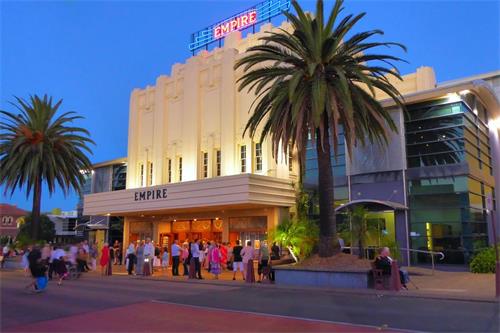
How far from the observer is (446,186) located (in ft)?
78.5

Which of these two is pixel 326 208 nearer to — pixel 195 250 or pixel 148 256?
pixel 195 250

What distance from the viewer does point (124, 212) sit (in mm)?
35094

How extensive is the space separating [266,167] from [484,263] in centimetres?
1414

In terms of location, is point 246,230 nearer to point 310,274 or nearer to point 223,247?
point 223,247

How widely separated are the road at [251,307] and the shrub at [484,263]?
8449 mm

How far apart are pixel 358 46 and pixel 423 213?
1027 centimetres

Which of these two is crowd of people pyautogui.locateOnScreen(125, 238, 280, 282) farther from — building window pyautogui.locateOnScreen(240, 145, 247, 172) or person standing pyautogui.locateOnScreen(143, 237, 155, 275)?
building window pyautogui.locateOnScreen(240, 145, 247, 172)

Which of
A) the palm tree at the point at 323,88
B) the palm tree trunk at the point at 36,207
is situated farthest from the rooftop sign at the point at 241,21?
the palm tree trunk at the point at 36,207

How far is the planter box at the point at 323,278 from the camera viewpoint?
16875mm

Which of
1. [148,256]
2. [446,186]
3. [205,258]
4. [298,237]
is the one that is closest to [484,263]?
[446,186]

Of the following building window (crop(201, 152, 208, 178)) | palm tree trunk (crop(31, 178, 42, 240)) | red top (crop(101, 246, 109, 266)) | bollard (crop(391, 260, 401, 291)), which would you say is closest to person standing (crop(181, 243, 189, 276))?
red top (crop(101, 246, 109, 266))

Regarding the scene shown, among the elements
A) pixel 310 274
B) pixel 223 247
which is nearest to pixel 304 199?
pixel 223 247

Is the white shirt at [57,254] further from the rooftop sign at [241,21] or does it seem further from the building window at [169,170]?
the rooftop sign at [241,21]

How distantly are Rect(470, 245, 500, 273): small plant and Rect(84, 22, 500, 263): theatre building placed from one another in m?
1.88
